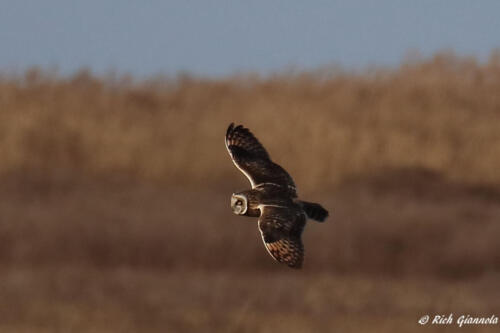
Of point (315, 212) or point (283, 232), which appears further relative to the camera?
point (315, 212)

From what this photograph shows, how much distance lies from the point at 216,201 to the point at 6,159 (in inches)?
103

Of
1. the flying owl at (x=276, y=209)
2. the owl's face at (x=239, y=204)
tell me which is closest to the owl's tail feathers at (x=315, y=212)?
the flying owl at (x=276, y=209)

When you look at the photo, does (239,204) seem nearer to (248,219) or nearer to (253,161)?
(253,161)

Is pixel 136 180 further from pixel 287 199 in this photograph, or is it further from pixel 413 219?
pixel 287 199

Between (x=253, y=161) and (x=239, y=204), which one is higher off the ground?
(x=253, y=161)

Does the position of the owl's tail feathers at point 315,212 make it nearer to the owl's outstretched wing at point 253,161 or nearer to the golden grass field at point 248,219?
the owl's outstretched wing at point 253,161

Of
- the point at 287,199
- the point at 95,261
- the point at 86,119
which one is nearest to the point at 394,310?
the point at 95,261

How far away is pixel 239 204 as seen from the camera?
251cm

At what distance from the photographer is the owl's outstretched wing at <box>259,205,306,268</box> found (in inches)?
92.5

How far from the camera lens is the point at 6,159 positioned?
14.0 m

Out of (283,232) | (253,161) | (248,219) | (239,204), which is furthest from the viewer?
(248,219)

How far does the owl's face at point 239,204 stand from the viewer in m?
2.49

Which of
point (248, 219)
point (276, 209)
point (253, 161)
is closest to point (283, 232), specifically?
point (276, 209)

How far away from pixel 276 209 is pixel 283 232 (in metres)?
0.08
